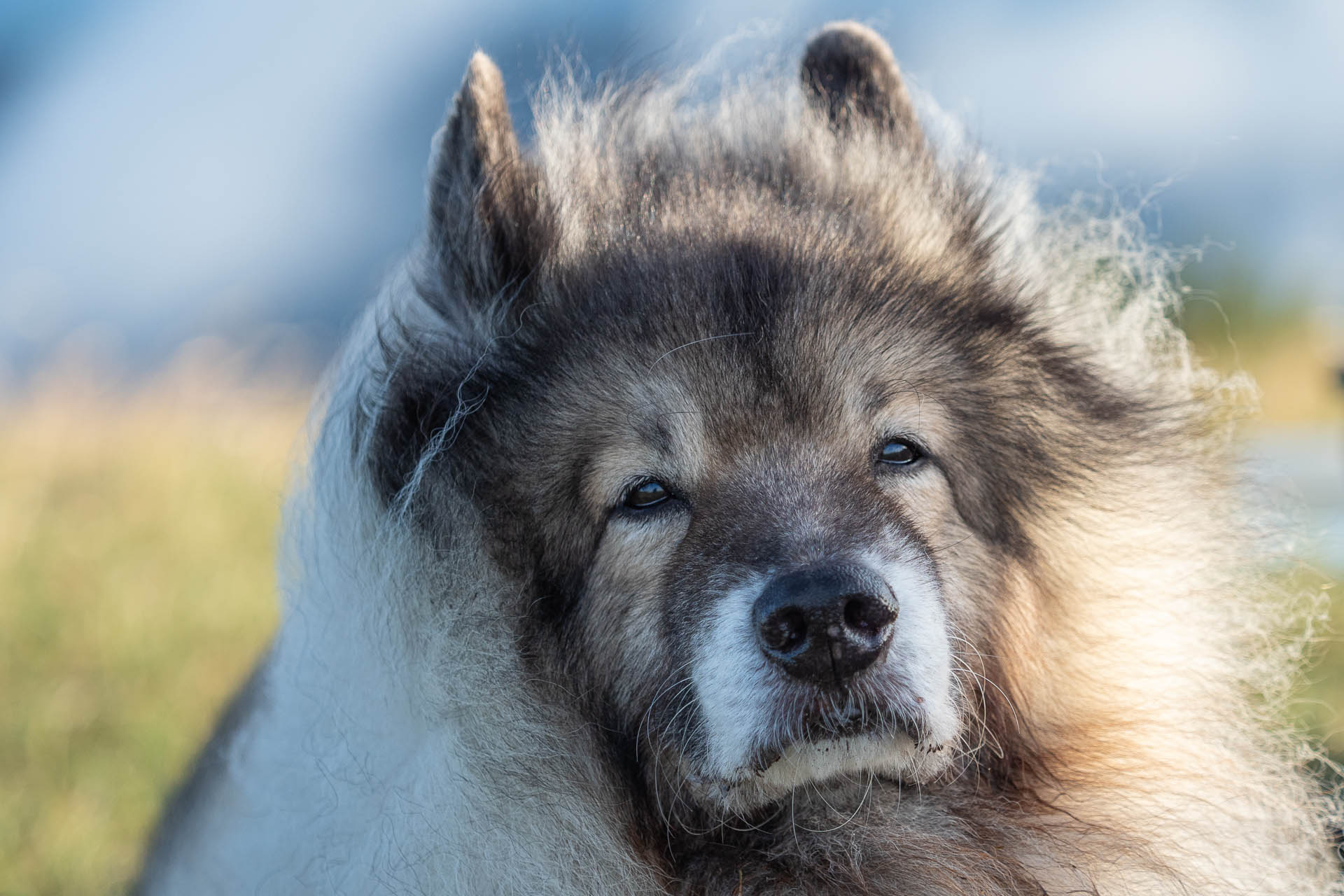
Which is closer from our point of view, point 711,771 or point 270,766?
point 711,771

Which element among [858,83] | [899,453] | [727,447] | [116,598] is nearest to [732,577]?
[727,447]

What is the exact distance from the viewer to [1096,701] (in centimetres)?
300

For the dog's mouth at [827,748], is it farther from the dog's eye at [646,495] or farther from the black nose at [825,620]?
the dog's eye at [646,495]

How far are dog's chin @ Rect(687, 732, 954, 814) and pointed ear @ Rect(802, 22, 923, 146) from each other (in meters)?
1.81

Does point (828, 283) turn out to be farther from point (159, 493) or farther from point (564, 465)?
point (159, 493)

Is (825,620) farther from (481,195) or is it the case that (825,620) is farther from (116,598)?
(116,598)

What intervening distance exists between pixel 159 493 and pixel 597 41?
14.2 feet

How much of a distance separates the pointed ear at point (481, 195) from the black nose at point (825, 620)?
108 cm

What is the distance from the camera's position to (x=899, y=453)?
2.72 metres

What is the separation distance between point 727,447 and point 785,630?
1.64ft

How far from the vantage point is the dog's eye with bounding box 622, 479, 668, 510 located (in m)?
2.63

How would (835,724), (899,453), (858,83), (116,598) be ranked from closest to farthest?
(835,724) < (899,453) < (858,83) < (116,598)

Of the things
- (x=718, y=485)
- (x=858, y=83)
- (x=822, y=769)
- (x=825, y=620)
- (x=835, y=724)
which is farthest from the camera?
(x=858, y=83)

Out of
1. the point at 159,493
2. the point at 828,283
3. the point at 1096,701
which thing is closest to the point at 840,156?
the point at 828,283
